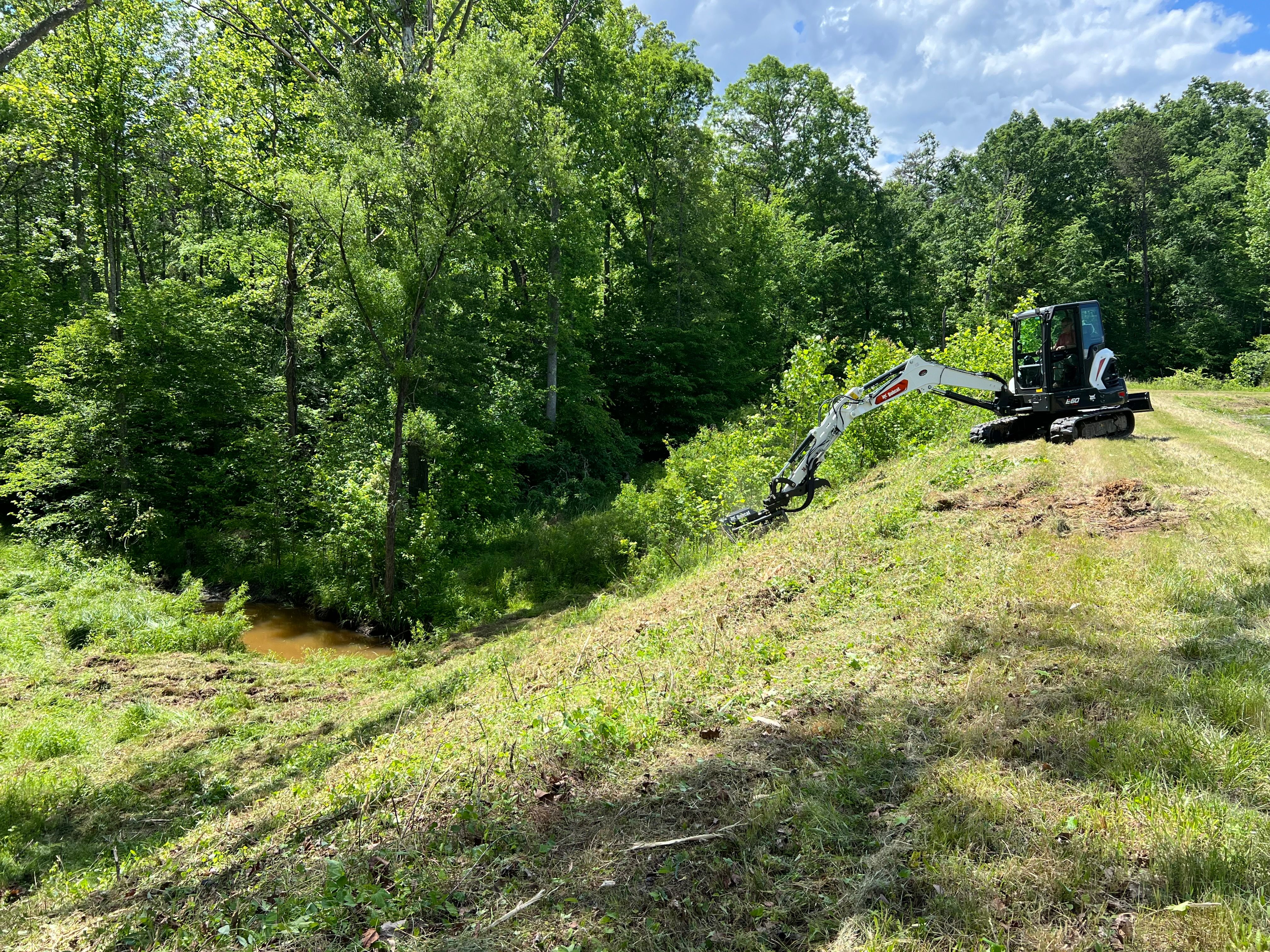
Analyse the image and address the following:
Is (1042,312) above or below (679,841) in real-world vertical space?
above

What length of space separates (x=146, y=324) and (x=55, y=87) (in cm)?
541

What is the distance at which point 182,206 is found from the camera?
2106cm

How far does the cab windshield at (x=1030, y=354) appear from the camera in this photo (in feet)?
32.9

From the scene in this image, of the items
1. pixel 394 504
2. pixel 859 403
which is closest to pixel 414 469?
pixel 394 504

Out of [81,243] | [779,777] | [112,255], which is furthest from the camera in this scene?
[81,243]

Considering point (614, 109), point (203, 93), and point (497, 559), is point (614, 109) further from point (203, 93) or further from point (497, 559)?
point (497, 559)

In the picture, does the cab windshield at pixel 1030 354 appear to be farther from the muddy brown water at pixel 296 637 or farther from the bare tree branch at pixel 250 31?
the bare tree branch at pixel 250 31

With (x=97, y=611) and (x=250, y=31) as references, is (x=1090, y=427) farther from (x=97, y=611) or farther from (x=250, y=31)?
(x=250, y=31)

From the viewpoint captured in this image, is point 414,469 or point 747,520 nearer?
point 747,520

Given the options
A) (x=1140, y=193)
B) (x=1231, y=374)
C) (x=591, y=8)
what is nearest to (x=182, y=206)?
(x=591, y=8)

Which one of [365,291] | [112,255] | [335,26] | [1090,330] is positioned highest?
[335,26]

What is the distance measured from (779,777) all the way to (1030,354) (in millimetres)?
9212

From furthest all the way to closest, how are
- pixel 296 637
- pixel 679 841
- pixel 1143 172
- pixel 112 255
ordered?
pixel 1143 172 → pixel 112 255 → pixel 296 637 → pixel 679 841

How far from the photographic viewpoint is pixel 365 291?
499 inches
